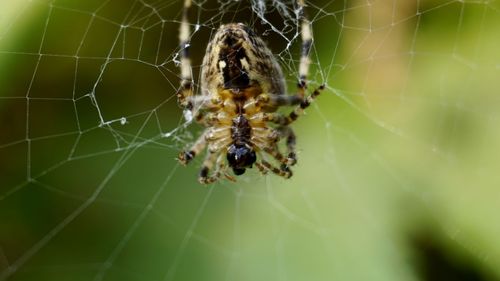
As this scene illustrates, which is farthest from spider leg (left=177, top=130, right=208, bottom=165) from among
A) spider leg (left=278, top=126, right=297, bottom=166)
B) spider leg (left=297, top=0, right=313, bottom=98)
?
spider leg (left=297, top=0, right=313, bottom=98)

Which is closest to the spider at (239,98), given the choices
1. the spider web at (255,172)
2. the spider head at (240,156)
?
the spider head at (240,156)

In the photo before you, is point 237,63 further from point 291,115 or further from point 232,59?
point 291,115

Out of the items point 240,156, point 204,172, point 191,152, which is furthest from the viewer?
point 204,172

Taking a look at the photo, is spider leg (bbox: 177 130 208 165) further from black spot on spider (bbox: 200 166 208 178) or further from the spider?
black spot on spider (bbox: 200 166 208 178)

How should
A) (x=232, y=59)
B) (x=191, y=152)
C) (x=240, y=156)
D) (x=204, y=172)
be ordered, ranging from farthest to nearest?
(x=204, y=172)
(x=191, y=152)
(x=240, y=156)
(x=232, y=59)

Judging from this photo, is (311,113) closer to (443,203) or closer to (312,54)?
(312,54)

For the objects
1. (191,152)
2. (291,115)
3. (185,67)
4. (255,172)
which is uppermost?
(185,67)

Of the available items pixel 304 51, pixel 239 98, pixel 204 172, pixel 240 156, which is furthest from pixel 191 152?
pixel 304 51
